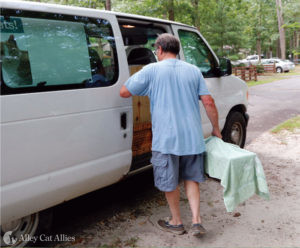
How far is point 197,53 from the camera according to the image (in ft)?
14.1

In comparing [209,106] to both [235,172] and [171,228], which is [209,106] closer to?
[235,172]

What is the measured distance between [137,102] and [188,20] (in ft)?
43.5

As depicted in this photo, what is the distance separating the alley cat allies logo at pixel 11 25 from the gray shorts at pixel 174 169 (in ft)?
5.01

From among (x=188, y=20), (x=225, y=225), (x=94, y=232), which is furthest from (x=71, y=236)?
(x=188, y=20)

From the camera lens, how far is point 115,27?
123 inches

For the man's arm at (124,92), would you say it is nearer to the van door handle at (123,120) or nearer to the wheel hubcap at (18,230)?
the van door handle at (123,120)

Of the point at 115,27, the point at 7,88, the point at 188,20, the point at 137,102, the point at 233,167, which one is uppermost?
the point at 188,20

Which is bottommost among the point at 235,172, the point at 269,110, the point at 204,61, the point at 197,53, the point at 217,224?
the point at 269,110

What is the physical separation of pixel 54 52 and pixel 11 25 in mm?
378

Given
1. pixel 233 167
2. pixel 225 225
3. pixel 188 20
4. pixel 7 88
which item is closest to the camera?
pixel 7 88

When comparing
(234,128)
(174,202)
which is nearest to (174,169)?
(174,202)

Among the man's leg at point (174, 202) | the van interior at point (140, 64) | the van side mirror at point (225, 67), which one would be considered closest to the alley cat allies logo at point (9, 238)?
the van interior at point (140, 64)

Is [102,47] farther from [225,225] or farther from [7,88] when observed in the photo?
[225,225]

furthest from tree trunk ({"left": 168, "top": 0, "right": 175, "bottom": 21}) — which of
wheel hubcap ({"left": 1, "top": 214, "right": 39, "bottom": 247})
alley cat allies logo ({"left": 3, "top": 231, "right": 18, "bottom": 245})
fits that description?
alley cat allies logo ({"left": 3, "top": 231, "right": 18, "bottom": 245})
